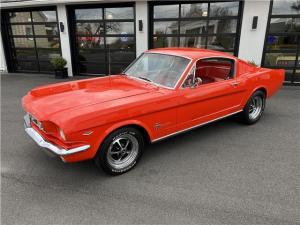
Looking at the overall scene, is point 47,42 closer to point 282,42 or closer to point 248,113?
point 248,113

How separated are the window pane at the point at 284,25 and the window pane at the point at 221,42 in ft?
4.41

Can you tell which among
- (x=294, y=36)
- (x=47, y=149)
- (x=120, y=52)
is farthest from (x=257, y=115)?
(x=120, y=52)

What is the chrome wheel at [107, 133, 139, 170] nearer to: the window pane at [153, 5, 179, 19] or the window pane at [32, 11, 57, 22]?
the window pane at [153, 5, 179, 19]

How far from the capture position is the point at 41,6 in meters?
10.0

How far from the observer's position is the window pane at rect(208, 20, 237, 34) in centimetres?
842

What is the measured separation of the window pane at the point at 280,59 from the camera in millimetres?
8258

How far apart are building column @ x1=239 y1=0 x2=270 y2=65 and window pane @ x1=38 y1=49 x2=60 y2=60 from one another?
25.8ft

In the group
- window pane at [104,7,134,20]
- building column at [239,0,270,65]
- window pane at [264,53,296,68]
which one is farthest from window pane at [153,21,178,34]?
window pane at [264,53,296,68]

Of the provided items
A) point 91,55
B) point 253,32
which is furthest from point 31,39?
point 253,32

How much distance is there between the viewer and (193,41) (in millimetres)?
9047

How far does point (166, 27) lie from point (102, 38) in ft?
9.23

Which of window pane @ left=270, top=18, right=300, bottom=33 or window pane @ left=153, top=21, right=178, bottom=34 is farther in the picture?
window pane @ left=153, top=21, right=178, bottom=34

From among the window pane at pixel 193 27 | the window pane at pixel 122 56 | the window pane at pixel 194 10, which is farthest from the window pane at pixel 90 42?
the window pane at pixel 194 10

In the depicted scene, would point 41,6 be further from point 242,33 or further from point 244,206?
point 244,206
